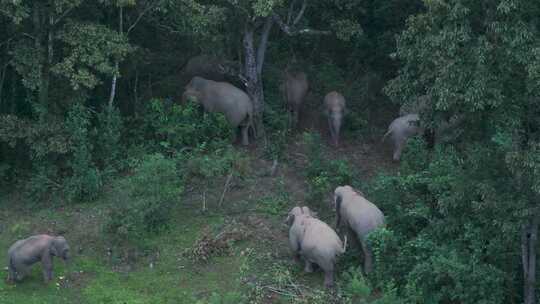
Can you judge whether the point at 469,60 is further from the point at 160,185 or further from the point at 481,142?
the point at 160,185

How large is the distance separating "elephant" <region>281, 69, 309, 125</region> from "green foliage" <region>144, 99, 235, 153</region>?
6.01 feet

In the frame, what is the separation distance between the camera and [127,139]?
1739cm

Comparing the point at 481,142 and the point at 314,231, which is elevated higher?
the point at 481,142

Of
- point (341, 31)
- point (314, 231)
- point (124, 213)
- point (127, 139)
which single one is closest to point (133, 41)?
point (127, 139)

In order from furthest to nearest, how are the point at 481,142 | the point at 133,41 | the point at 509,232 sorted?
the point at 133,41, the point at 481,142, the point at 509,232

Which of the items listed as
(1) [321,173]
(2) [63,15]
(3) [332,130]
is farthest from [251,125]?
(2) [63,15]

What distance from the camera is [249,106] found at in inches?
707

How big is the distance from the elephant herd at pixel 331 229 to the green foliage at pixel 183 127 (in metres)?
3.25

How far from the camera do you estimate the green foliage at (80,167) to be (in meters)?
15.9

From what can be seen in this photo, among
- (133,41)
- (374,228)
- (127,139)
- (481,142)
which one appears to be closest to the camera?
(481,142)

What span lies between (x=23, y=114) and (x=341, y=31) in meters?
6.46

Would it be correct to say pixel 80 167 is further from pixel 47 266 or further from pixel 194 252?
pixel 194 252

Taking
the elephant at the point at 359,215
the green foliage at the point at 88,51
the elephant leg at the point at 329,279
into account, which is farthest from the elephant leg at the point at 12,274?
the elephant at the point at 359,215

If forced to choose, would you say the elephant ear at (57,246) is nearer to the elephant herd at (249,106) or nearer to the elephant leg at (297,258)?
the elephant leg at (297,258)
